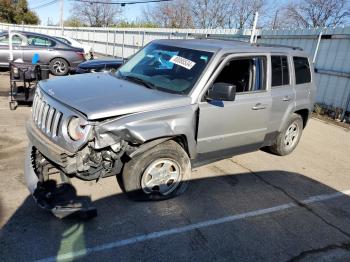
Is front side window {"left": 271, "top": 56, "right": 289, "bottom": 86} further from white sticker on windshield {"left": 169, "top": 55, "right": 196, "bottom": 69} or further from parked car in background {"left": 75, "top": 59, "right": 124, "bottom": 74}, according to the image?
parked car in background {"left": 75, "top": 59, "right": 124, "bottom": 74}

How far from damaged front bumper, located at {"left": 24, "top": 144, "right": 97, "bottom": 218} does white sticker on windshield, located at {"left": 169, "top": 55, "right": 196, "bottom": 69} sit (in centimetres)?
205

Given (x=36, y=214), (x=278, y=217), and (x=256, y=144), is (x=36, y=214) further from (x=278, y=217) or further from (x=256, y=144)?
(x=256, y=144)

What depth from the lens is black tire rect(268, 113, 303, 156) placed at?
5.78 metres

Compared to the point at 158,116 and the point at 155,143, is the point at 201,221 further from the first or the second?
the point at 158,116

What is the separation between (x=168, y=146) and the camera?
3877mm

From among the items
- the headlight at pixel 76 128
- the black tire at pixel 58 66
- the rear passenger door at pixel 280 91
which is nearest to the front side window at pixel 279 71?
the rear passenger door at pixel 280 91

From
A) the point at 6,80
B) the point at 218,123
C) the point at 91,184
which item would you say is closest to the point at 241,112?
the point at 218,123

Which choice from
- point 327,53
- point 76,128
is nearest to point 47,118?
point 76,128

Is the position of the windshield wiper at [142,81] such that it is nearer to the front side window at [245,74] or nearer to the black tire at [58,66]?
the front side window at [245,74]

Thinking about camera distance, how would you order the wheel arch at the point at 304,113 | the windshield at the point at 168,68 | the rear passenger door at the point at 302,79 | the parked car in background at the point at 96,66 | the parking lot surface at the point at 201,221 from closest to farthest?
1. the parking lot surface at the point at 201,221
2. the windshield at the point at 168,68
3. the rear passenger door at the point at 302,79
4. the wheel arch at the point at 304,113
5. the parked car in background at the point at 96,66

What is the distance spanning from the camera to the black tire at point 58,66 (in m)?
12.2

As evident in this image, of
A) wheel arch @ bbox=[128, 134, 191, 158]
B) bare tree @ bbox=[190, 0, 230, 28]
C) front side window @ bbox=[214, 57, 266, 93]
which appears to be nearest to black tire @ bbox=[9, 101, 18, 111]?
wheel arch @ bbox=[128, 134, 191, 158]

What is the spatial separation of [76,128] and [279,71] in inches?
132

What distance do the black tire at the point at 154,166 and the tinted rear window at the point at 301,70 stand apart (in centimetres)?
279
